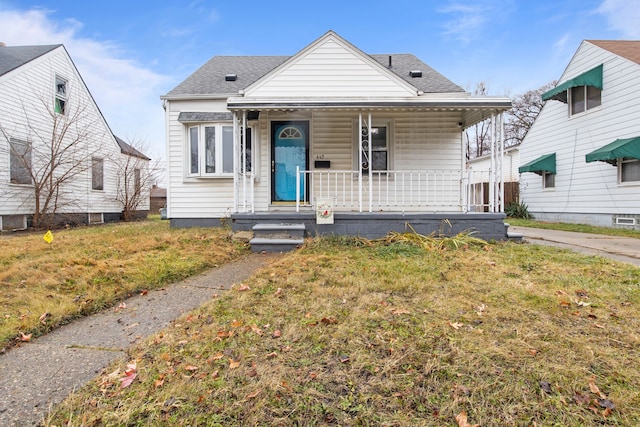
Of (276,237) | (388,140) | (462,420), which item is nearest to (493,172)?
(388,140)

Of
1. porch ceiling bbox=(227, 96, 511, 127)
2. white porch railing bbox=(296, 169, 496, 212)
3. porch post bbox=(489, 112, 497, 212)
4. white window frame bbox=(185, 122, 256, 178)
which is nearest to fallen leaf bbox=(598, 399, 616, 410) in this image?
porch post bbox=(489, 112, 497, 212)

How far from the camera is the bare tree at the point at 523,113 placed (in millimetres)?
25391

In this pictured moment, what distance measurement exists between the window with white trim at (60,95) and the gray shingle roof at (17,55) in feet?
3.25

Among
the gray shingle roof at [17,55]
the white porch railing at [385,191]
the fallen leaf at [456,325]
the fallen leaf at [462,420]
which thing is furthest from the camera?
the gray shingle roof at [17,55]

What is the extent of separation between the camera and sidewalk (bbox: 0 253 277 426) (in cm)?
171

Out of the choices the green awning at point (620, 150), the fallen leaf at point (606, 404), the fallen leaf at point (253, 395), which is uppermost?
the green awning at point (620, 150)

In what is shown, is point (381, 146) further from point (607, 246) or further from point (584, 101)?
point (584, 101)

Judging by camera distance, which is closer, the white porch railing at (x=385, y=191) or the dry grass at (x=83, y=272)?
the dry grass at (x=83, y=272)

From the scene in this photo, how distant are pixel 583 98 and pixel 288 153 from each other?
35.3ft

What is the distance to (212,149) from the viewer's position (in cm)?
861

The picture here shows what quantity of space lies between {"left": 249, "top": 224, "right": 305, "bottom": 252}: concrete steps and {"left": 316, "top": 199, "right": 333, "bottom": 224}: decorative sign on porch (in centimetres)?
40

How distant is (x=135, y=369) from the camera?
6.36 ft

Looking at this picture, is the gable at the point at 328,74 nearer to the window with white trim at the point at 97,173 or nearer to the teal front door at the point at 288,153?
the teal front door at the point at 288,153

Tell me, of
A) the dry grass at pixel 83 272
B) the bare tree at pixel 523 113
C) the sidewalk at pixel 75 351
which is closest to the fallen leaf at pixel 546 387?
the sidewalk at pixel 75 351
